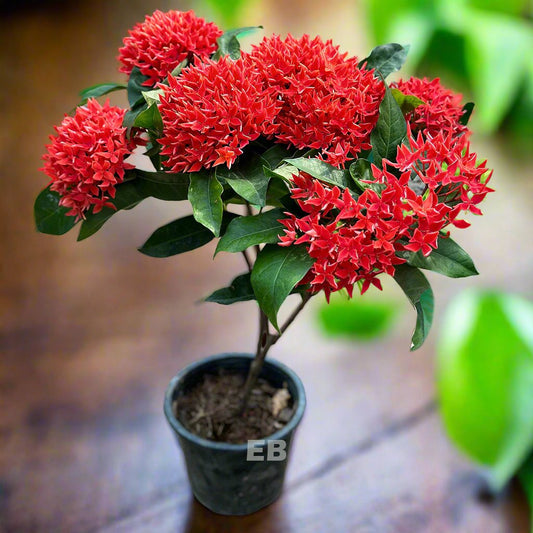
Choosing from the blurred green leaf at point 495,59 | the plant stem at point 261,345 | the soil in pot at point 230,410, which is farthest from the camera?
the blurred green leaf at point 495,59

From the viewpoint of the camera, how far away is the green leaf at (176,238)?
2.69ft

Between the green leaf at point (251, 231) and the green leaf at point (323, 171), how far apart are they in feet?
0.22

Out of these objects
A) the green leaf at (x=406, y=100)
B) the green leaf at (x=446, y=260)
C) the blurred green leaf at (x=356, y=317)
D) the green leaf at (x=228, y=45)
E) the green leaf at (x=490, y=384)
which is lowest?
the blurred green leaf at (x=356, y=317)

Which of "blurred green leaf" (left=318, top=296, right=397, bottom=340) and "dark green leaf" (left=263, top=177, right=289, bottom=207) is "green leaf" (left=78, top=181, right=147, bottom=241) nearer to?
"dark green leaf" (left=263, top=177, right=289, bottom=207)

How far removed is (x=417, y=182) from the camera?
702 mm

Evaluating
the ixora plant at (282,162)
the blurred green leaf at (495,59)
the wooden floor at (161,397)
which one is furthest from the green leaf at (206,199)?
the blurred green leaf at (495,59)

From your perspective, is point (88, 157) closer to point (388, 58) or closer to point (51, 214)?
point (51, 214)

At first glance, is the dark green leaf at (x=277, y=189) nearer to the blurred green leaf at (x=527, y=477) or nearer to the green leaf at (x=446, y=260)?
the green leaf at (x=446, y=260)

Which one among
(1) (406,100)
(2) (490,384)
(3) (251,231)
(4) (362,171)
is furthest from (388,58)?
(2) (490,384)

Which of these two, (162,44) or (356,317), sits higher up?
(162,44)

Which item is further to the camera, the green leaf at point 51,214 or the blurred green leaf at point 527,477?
the blurred green leaf at point 527,477

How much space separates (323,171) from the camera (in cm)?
67

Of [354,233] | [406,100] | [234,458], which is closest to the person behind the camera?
[354,233]

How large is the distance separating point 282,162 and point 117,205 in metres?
0.20
